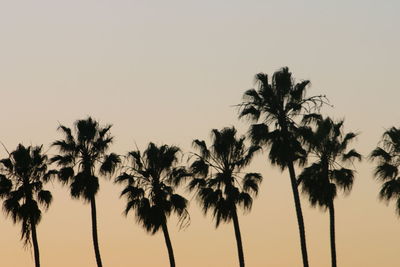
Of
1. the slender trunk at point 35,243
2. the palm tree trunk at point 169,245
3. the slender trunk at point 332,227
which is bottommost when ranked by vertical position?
the slender trunk at point 332,227

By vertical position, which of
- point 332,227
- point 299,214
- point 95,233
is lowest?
point 332,227

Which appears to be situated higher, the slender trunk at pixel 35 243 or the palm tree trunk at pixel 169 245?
the slender trunk at pixel 35 243

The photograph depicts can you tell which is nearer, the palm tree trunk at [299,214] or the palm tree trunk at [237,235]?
the palm tree trunk at [299,214]

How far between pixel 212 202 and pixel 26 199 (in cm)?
1669

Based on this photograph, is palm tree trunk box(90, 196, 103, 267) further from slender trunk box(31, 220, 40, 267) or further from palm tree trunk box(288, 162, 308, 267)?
palm tree trunk box(288, 162, 308, 267)

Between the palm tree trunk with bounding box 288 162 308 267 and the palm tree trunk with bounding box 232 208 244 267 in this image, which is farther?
the palm tree trunk with bounding box 232 208 244 267

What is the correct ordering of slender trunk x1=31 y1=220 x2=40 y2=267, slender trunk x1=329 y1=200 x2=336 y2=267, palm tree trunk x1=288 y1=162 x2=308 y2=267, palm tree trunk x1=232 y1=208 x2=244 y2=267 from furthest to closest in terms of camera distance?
slender trunk x1=31 y1=220 x2=40 y2=267
palm tree trunk x1=232 y1=208 x2=244 y2=267
slender trunk x1=329 y1=200 x2=336 y2=267
palm tree trunk x1=288 y1=162 x2=308 y2=267

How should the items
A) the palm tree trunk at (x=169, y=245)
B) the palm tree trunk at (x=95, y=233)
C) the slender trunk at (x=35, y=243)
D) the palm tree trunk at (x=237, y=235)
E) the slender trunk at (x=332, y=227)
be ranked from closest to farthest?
the slender trunk at (x=332, y=227) → the palm tree trunk at (x=237, y=235) → the palm tree trunk at (x=169, y=245) → the palm tree trunk at (x=95, y=233) → the slender trunk at (x=35, y=243)

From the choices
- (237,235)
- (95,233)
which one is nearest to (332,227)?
(237,235)

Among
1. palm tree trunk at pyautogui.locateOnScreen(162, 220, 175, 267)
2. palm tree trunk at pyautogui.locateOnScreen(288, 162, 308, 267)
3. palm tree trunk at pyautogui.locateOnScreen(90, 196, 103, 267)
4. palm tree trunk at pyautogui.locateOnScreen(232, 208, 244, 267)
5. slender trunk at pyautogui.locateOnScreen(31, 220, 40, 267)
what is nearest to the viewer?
palm tree trunk at pyautogui.locateOnScreen(288, 162, 308, 267)

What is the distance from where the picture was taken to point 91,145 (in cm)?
10412

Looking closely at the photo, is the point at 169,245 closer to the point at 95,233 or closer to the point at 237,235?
the point at 95,233

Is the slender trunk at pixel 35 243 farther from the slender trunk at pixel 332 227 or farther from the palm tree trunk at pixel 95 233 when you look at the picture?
the slender trunk at pixel 332 227

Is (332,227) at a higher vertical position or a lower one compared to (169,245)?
lower
